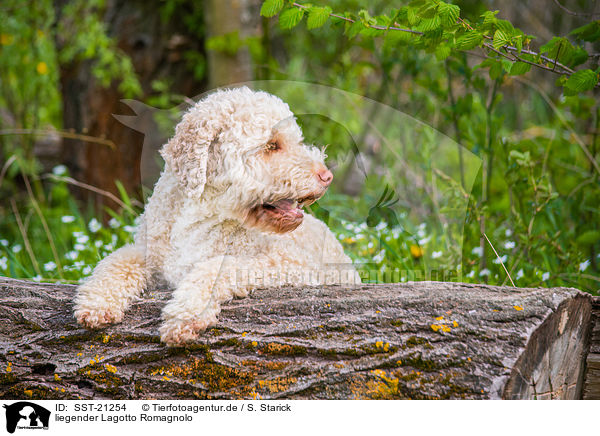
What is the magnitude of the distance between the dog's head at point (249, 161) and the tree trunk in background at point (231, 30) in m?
2.02

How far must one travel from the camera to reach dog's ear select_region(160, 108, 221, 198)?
2426mm

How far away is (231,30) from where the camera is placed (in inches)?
186

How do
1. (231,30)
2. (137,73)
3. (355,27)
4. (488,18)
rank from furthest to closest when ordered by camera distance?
(137,73), (231,30), (355,27), (488,18)

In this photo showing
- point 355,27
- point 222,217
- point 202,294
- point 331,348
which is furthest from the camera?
point 355,27

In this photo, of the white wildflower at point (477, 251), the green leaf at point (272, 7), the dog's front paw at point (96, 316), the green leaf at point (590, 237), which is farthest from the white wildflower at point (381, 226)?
the green leaf at point (590, 237)

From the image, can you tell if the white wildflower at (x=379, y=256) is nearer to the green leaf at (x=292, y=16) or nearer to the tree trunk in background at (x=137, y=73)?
the green leaf at (x=292, y=16)

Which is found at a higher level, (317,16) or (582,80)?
(317,16)

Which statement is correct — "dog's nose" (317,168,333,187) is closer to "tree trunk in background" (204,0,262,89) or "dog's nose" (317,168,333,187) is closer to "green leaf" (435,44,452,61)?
"green leaf" (435,44,452,61)

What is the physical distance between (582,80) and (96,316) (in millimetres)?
2338

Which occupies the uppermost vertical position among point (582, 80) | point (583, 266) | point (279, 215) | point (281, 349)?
point (582, 80)

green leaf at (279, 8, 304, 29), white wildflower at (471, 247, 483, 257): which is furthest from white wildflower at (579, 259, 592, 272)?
green leaf at (279, 8, 304, 29)

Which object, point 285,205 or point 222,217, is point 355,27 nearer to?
point 285,205
